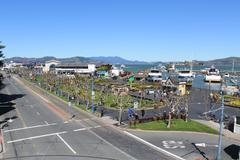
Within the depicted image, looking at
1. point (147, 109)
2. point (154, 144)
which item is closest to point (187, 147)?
point (154, 144)

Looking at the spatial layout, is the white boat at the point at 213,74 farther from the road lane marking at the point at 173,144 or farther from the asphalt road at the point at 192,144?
the road lane marking at the point at 173,144

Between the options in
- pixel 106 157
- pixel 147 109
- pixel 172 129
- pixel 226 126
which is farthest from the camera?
pixel 147 109

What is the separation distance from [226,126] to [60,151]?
27478 millimetres

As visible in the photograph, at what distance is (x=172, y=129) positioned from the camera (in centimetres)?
5391

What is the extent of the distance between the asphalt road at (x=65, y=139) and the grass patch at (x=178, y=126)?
4650mm

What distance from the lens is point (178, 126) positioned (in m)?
55.9

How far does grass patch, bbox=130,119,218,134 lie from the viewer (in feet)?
177

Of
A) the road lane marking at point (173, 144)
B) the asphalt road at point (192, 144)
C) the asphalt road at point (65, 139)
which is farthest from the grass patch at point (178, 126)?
the road lane marking at point (173, 144)

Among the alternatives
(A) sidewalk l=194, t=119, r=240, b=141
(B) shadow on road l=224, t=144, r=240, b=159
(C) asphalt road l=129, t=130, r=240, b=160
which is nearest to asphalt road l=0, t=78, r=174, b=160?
(C) asphalt road l=129, t=130, r=240, b=160

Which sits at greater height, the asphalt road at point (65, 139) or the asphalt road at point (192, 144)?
the asphalt road at point (65, 139)

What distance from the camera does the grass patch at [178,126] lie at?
54.0 m

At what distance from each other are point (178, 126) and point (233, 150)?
43.5ft

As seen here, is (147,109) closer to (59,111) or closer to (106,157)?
(59,111)

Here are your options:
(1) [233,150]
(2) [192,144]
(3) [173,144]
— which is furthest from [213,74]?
(1) [233,150]
